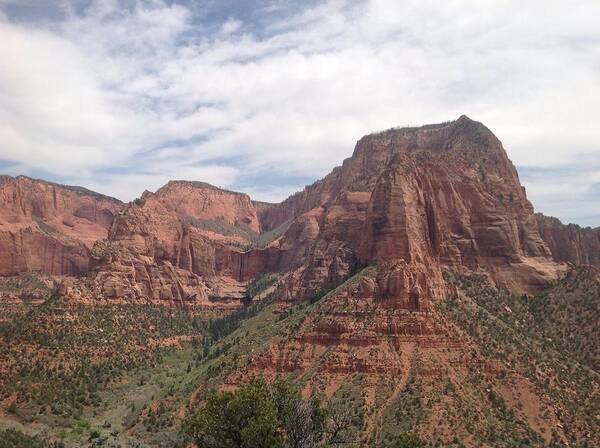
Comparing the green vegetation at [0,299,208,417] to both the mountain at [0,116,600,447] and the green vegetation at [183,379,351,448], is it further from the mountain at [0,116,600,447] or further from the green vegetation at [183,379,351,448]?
the green vegetation at [183,379,351,448]

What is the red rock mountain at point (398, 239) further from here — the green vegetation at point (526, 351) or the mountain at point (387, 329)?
the green vegetation at point (526, 351)

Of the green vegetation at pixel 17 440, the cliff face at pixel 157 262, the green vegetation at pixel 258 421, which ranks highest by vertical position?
the cliff face at pixel 157 262

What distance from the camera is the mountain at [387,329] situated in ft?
273

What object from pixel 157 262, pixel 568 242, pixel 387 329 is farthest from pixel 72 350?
pixel 568 242

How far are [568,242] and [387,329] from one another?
71.2 meters

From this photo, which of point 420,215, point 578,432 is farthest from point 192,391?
point 578,432

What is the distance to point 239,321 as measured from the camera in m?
154

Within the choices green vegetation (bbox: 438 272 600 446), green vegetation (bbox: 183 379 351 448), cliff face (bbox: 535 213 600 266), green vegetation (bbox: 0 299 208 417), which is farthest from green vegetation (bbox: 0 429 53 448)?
cliff face (bbox: 535 213 600 266)

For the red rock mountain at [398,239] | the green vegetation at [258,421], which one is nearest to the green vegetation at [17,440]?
the green vegetation at [258,421]

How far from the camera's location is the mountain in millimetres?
83062

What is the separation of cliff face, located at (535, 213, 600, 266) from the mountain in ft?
1.42

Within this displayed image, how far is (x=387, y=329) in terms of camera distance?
91312mm

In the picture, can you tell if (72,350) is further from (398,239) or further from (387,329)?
(398,239)

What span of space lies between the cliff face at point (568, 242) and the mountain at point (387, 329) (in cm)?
43
